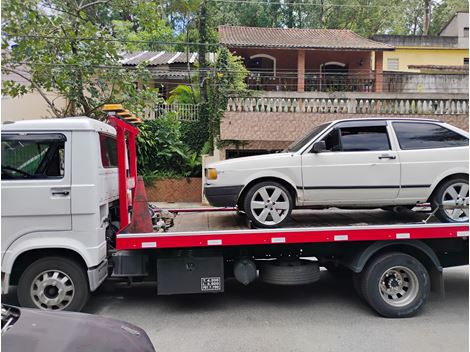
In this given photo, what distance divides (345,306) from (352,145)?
214 cm

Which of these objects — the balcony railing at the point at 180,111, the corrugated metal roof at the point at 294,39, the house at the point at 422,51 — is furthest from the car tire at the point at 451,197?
the house at the point at 422,51

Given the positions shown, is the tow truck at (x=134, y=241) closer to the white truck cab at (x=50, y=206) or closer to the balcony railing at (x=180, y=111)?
the white truck cab at (x=50, y=206)

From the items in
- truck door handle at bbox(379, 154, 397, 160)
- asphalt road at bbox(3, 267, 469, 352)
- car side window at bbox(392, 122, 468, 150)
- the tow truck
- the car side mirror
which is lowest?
asphalt road at bbox(3, 267, 469, 352)

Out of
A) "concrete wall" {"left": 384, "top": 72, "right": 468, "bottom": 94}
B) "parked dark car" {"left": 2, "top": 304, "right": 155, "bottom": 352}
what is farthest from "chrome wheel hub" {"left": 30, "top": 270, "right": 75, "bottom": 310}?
"concrete wall" {"left": 384, "top": 72, "right": 468, "bottom": 94}

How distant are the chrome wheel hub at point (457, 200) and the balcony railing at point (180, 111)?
13.4 metres

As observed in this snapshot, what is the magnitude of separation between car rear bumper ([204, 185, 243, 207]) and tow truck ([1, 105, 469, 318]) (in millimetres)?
344

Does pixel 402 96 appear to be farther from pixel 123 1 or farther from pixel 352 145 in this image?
pixel 352 145

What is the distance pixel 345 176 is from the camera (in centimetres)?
521

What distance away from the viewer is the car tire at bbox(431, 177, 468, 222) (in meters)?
5.31

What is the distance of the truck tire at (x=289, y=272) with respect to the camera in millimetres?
5102

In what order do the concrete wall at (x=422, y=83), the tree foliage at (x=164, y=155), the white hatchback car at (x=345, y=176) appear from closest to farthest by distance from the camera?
the white hatchback car at (x=345, y=176)
the tree foliage at (x=164, y=155)
the concrete wall at (x=422, y=83)

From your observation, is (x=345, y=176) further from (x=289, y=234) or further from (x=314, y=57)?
(x=314, y=57)

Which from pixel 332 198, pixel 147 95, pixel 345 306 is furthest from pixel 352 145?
pixel 147 95

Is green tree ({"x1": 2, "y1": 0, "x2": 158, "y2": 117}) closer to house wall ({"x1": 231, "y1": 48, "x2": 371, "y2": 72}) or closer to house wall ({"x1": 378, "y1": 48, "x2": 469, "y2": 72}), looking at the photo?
house wall ({"x1": 231, "y1": 48, "x2": 371, "y2": 72})
